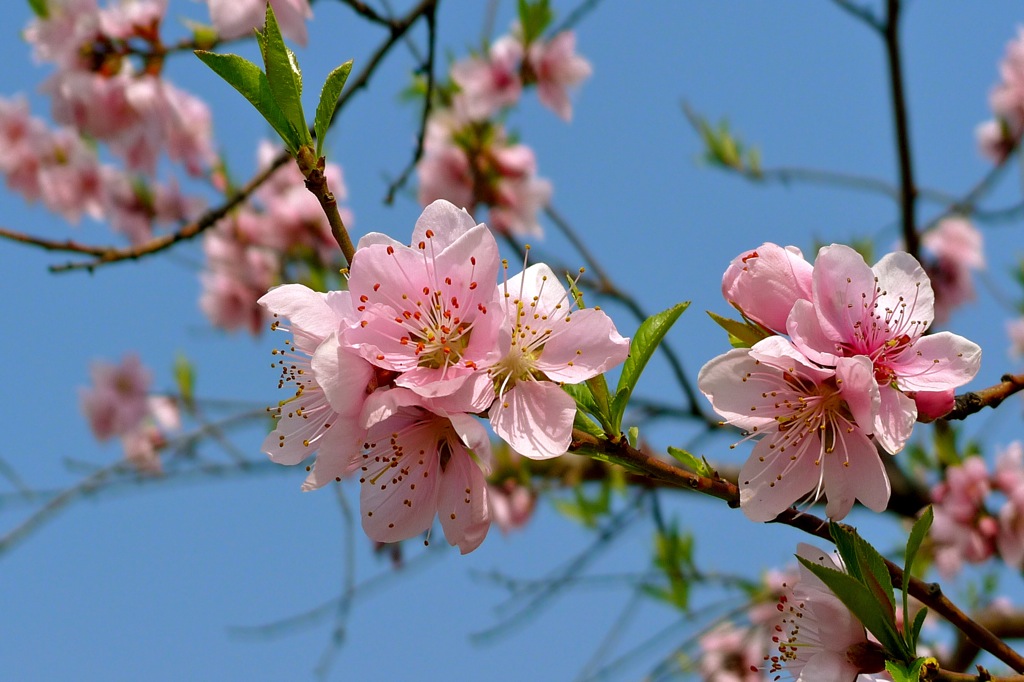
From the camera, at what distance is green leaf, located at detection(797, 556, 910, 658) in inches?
36.9

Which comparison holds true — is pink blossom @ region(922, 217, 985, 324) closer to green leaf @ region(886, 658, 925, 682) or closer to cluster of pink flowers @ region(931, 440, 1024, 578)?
cluster of pink flowers @ region(931, 440, 1024, 578)

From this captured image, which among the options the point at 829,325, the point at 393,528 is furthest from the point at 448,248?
the point at 829,325

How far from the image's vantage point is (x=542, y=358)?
113cm

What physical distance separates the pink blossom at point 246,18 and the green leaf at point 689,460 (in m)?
1.46

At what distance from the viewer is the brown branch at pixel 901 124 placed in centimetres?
292

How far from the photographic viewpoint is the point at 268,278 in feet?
14.8

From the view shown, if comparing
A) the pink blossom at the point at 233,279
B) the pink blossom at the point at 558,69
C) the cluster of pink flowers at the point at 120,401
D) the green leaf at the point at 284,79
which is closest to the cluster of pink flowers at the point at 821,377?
the green leaf at the point at 284,79

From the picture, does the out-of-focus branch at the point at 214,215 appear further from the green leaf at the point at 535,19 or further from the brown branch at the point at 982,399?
the brown branch at the point at 982,399

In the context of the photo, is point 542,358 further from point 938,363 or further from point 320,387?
point 938,363

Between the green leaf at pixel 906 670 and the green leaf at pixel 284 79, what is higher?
the green leaf at pixel 284 79

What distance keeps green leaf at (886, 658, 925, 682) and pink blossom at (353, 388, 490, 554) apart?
51 cm

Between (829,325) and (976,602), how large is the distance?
3.29m

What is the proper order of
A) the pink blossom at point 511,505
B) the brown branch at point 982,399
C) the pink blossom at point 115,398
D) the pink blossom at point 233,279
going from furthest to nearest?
the pink blossom at point 115,398 < the pink blossom at point 233,279 < the pink blossom at point 511,505 < the brown branch at point 982,399

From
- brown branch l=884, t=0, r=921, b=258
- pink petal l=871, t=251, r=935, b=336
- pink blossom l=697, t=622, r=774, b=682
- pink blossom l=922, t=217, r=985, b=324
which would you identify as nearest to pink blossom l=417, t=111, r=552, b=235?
brown branch l=884, t=0, r=921, b=258
